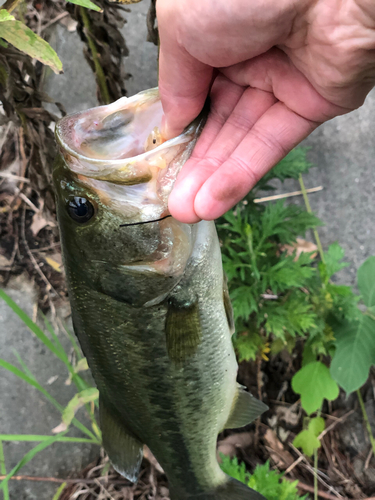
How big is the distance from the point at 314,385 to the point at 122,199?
1.69 meters

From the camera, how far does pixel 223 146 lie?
1.22 metres

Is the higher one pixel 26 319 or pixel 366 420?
pixel 26 319

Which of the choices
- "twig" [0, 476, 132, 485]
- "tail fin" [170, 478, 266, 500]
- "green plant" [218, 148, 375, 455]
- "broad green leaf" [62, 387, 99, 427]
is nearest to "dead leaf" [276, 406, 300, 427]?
"green plant" [218, 148, 375, 455]

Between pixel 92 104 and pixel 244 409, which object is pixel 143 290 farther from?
pixel 92 104

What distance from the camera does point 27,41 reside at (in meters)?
1.22

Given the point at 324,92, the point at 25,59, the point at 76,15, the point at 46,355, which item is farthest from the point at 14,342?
the point at 324,92

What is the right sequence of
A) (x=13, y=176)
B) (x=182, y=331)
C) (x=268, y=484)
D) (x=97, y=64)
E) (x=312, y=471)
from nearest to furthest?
(x=182, y=331) < (x=268, y=484) < (x=97, y=64) < (x=312, y=471) < (x=13, y=176)

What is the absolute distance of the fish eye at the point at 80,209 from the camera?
1119 mm

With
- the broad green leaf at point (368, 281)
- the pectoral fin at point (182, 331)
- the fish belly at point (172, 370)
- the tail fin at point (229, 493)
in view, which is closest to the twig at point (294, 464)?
the tail fin at point (229, 493)

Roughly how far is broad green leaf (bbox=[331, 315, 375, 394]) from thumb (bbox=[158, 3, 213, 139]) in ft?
5.07

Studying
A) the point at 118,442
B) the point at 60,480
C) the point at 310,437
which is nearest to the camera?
the point at 118,442

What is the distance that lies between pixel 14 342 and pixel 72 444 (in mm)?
873

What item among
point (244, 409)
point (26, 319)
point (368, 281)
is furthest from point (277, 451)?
point (26, 319)

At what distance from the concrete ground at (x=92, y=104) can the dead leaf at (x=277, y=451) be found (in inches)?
48.7
